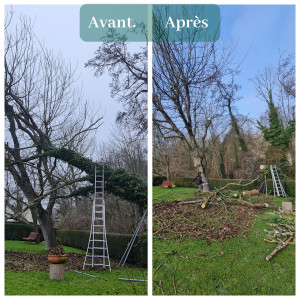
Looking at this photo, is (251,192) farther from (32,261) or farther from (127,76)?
(32,261)

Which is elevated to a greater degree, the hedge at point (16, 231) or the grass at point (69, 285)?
the hedge at point (16, 231)

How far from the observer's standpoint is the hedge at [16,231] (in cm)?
651

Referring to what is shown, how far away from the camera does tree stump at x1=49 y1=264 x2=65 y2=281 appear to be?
5.41 meters

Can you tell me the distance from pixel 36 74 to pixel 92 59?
4.35 feet

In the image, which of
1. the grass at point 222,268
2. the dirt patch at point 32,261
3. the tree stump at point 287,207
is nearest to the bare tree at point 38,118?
the dirt patch at point 32,261

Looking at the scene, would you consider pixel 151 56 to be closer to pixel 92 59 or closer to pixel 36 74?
pixel 92 59

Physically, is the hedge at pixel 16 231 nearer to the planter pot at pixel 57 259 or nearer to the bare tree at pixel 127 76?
the planter pot at pixel 57 259

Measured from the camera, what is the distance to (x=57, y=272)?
17.9 ft

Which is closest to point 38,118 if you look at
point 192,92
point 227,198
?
point 192,92

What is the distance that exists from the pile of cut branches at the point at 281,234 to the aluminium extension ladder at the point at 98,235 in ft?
9.10

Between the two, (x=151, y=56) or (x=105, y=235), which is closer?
(x=151, y=56)

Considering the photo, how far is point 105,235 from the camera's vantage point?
6344 mm

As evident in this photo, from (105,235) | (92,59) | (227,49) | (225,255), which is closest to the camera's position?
(225,255)
